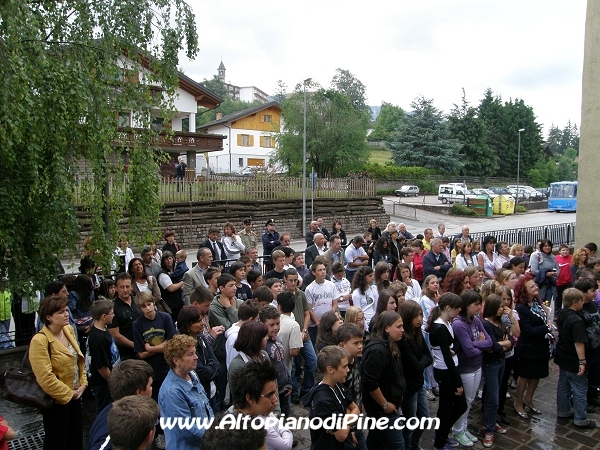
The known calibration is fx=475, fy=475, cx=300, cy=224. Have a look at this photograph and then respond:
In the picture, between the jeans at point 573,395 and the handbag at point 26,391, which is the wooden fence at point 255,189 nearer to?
the handbag at point 26,391

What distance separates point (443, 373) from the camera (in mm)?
5016

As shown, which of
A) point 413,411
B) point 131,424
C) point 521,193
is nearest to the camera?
point 131,424

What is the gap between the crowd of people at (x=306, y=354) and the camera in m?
3.53

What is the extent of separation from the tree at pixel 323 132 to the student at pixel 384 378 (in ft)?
103

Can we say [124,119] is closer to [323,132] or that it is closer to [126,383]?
[126,383]

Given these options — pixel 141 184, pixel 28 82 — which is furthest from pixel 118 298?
pixel 28 82

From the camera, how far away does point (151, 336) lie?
486cm

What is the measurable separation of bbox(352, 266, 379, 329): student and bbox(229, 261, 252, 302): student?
4.94 feet

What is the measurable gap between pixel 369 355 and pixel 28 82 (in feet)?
Result: 15.1

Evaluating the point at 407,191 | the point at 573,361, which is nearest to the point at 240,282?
the point at 573,361

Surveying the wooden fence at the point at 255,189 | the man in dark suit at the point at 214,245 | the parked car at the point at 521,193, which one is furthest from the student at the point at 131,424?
the parked car at the point at 521,193

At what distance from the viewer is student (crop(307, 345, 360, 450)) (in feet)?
11.7

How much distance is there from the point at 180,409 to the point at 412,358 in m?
2.26

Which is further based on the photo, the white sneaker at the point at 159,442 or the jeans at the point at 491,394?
the jeans at the point at 491,394
